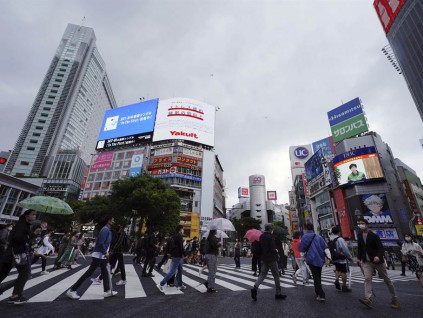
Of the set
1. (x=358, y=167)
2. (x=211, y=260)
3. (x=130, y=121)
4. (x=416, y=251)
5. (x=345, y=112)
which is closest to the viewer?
(x=211, y=260)

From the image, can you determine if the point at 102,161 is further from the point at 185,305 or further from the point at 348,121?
the point at 185,305

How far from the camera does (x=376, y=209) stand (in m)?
34.0

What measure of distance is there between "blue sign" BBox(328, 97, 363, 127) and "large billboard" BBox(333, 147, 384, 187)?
802 cm

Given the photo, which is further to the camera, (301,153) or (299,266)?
(301,153)

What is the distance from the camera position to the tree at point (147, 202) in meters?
26.8

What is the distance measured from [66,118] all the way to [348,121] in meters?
88.0

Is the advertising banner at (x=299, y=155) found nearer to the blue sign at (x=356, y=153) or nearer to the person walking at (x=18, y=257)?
the blue sign at (x=356, y=153)

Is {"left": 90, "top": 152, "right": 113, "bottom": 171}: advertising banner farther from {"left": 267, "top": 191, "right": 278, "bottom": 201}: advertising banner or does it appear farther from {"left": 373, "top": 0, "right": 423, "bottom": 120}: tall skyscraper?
{"left": 267, "top": 191, "right": 278, "bottom": 201}: advertising banner

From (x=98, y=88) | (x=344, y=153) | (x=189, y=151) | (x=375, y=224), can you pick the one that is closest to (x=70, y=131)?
(x=98, y=88)

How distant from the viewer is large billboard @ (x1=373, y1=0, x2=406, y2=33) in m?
42.9

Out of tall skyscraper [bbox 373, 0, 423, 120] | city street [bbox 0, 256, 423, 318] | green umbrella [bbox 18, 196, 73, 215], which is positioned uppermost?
tall skyscraper [bbox 373, 0, 423, 120]

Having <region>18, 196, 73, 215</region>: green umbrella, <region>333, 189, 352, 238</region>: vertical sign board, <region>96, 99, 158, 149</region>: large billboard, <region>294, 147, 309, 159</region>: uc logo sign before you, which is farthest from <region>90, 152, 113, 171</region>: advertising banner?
A: <region>294, 147, 309, 159</region>: uc logo sign

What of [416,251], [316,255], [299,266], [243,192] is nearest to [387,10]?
[416,251]

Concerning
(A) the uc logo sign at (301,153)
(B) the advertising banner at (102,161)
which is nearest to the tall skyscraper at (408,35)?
(A) the uc logo sign at (301,153)
